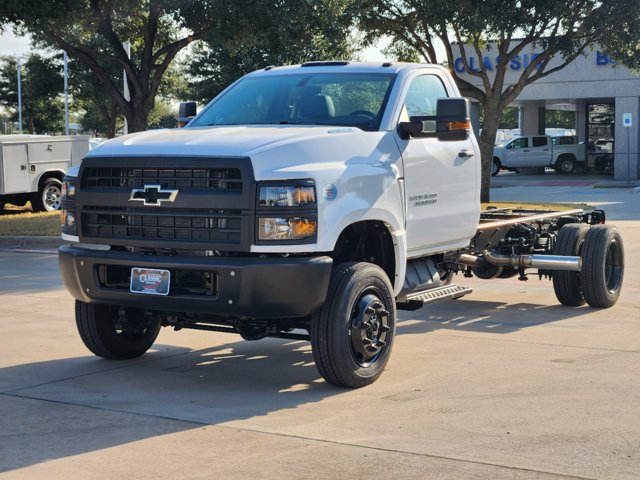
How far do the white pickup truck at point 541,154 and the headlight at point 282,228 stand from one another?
138 feet

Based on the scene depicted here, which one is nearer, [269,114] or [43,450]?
[43,450]

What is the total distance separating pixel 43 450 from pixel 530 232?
6024 mm

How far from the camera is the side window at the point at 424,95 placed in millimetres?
7871

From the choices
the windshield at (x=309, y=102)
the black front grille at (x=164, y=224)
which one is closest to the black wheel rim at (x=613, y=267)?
the windshield at (x=309, y=102)

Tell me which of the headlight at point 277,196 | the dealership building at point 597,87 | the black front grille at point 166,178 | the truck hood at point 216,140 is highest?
the dealership building at point 597,87

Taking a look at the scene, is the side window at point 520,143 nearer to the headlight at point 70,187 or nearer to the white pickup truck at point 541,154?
the white pickup truck at point 541,154

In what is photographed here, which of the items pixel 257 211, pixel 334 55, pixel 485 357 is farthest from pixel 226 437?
pixel 334 55

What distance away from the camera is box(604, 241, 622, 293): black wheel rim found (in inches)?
410

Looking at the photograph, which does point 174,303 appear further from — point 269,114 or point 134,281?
point 269,114

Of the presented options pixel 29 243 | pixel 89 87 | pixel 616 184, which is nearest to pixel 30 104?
pixel 89 87

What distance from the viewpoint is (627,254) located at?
1509cm

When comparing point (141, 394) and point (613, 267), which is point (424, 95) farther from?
point (613, 267)

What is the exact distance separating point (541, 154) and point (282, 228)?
141ft

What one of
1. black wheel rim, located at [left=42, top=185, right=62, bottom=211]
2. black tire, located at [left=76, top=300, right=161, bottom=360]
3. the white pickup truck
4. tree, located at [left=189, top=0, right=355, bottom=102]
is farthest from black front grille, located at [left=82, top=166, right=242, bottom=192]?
the white pickup truck
